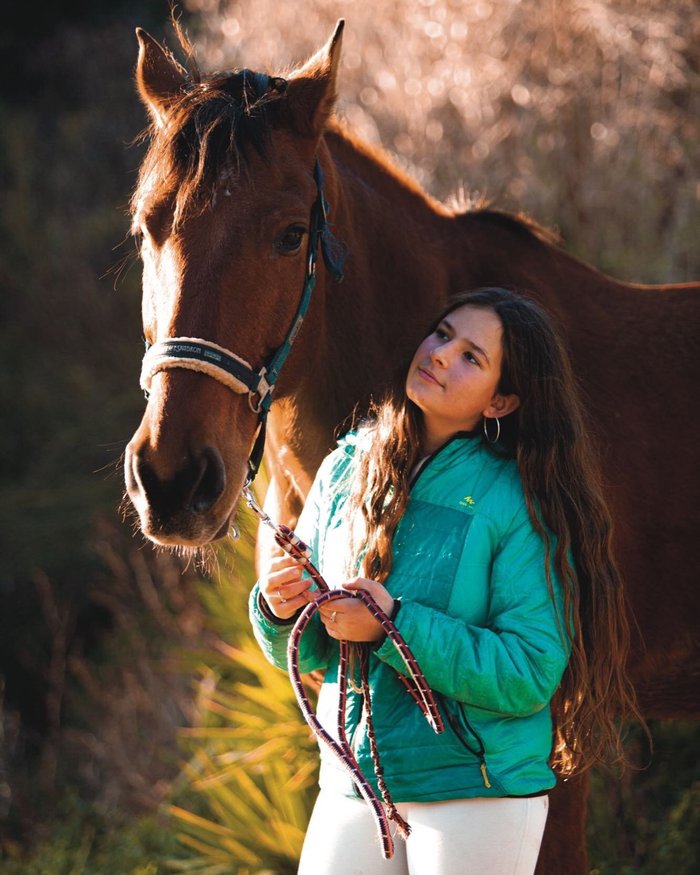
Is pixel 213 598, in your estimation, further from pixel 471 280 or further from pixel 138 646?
pixel 471 280

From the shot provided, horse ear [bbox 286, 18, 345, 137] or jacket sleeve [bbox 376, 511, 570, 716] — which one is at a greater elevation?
horse ear [bbox 286, 18, 345, 137]

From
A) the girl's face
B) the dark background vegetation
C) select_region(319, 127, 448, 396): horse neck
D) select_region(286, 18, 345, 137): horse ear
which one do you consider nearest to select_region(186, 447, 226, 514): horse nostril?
the girl's face

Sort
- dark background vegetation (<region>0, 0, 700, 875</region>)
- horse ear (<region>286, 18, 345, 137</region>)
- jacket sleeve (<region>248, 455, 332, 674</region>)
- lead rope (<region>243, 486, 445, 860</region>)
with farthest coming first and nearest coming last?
dark background vegetation (<region>0, 0, 700, 875</region>) → horse ear (<region>286, 18, 345, 137</region>) → jacket sleeve (<region>248, 455, 332, 674</region>) → lead rope (<region>243, 486, 445, 860</region>)

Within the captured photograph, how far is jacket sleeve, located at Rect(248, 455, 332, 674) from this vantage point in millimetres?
1880

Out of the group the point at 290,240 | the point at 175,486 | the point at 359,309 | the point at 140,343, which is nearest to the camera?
the point at 175,486

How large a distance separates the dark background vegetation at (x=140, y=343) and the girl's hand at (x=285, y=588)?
1.89 meters

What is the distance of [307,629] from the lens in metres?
1.96

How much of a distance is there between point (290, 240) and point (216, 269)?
24 cm

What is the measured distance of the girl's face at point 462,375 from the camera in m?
1.89

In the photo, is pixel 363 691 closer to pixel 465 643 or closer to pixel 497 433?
pixel 465 643

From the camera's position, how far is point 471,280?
106 inches

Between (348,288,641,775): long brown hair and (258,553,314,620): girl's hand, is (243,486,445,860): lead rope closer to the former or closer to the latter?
(258,553,314,620): girl's hand

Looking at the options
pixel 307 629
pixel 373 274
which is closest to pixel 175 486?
pixel 307 629

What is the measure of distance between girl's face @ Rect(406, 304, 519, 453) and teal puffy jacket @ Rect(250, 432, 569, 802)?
7cm
